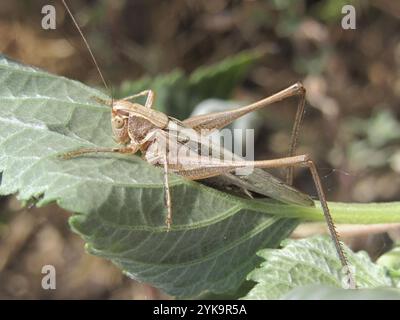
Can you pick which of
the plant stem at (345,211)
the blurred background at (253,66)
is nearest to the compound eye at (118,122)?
the plant stem at (345,211)

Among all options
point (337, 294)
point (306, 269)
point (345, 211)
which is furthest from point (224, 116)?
point (337, 294)

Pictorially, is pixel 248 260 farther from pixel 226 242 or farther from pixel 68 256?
pixel 68 256

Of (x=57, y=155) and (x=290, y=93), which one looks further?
(x=290, y=93)

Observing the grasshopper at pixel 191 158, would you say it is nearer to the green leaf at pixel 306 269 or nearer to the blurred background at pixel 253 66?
the green leaf at pixel 306 269

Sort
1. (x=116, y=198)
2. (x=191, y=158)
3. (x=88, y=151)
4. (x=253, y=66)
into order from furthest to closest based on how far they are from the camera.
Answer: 1. (x=253, y=66)
2. (x=191, y=158)
3. (x=88, y=151)
4. (x=116, y=198)

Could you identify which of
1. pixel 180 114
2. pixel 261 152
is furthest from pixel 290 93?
pixel 261 152

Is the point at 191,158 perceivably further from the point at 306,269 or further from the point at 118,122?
the point at 306,269
